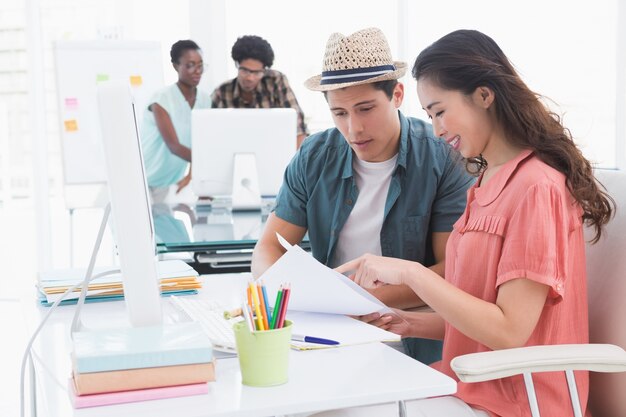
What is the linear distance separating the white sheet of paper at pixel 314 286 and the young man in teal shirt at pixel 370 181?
1.26 feet

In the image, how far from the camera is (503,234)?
1.40 metres

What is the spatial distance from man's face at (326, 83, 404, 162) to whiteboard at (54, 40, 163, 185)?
10.3 feet

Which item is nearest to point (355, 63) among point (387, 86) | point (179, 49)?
point (387, 86)

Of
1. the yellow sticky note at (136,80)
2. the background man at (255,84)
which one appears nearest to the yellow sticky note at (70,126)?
the yellow sticky note at (136,80)

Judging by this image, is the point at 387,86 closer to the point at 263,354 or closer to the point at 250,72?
the point at 263,354

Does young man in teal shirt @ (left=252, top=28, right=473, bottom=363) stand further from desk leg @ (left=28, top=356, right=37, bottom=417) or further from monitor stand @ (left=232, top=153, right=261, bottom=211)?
monitor stand @ (left=232, top=153, right=261, bottom=211)

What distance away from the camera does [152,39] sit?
5551 mm

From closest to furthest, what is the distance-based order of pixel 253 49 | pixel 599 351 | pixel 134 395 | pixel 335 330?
pixel 134 395, pixel 599 351, pixel 335 330, pixel 253 49

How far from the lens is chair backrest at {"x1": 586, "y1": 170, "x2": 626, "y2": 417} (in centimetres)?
140

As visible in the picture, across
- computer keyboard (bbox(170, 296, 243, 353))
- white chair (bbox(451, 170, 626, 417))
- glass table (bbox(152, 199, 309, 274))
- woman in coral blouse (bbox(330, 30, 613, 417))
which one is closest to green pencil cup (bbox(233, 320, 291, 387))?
computer keyboard (bbox(170, 296, 243, 353))

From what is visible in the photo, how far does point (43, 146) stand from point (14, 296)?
109 centimetres

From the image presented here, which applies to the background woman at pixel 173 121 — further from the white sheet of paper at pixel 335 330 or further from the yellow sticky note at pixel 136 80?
the white sheet of paper at pixel 335 330

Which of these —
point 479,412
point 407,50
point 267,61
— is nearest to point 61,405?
point 479,412

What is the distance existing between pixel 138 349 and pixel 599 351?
713mm
